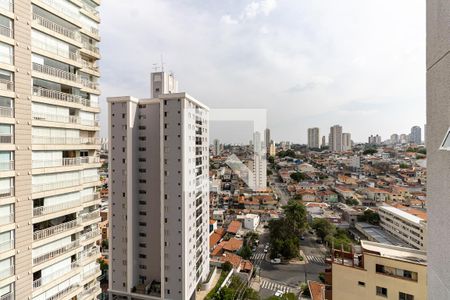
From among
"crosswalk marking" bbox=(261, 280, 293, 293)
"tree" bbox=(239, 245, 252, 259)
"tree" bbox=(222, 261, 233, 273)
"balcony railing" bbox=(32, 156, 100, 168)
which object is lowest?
"crosswalk marking" bbox=(261, 280, 293, 293)

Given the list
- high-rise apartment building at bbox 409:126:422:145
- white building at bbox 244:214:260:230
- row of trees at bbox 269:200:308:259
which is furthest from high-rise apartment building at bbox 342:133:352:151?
row of trees at bbox 269:200:308:259

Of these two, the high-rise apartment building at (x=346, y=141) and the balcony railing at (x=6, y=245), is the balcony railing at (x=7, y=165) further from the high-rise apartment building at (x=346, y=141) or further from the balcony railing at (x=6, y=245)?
the high-rise apartment building at (x=346, y=141)

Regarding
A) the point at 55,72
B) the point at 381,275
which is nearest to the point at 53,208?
the point at 55,72

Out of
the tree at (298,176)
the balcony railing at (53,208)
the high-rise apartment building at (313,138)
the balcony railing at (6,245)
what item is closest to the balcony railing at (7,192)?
the balcony railing at (53,208)

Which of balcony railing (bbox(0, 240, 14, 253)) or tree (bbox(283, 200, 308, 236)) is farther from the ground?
balcony railing (bbox(0, 240, 14, 253))

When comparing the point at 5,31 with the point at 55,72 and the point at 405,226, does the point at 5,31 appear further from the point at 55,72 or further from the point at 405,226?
the point at 405,226

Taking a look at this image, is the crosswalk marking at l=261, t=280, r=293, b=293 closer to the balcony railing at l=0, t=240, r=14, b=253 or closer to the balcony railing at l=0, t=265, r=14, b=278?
the balcony railing at l=0, t=265, r=14, b=278

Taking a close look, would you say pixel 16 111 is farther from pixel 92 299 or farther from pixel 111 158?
pixel 111 158
